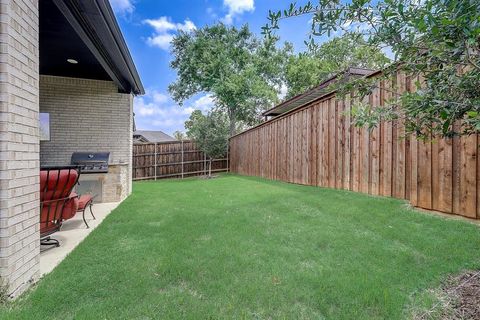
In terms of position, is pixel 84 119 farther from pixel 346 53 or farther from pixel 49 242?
pixel 346 53

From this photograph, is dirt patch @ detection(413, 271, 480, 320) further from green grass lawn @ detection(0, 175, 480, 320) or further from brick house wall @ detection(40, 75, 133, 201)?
brick house wall @ detection(40, 75, 133, 201)

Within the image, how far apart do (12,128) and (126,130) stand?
5.51 meters

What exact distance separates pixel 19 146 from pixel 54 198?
1.36m

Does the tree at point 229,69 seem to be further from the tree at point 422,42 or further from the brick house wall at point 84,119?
the tree at point 422,42

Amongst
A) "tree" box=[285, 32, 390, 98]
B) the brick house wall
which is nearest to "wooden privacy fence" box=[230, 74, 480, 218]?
"tree" box=[285, 32, 390, 98]

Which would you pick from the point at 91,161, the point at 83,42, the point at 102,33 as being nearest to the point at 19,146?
the point at 102,33

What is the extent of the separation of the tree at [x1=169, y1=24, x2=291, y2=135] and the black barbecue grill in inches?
531

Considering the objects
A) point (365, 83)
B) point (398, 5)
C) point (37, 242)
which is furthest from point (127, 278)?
point (398, 5)

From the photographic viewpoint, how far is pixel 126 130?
7.29 metres

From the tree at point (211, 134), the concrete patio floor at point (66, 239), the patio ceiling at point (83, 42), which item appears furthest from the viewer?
the tree at point (211, 134)

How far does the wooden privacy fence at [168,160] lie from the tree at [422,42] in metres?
12.5

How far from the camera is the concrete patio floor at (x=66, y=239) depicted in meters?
2.79

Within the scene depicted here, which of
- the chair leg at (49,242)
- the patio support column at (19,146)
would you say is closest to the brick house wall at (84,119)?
the chair leg at (49,242)

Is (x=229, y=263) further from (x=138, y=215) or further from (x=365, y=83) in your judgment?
(x=138, y=215)
